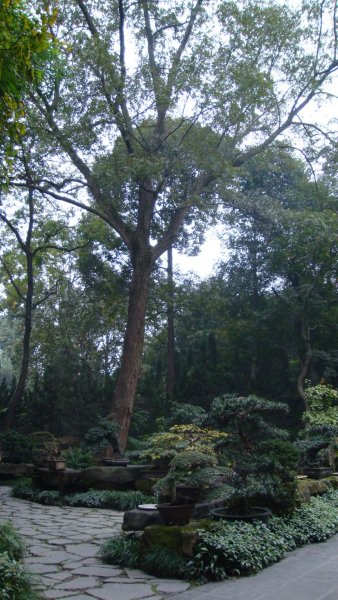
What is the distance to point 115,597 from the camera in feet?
12.8

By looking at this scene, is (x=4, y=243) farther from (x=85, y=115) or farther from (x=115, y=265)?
(x=85, y=115)

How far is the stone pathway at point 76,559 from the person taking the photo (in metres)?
4.05

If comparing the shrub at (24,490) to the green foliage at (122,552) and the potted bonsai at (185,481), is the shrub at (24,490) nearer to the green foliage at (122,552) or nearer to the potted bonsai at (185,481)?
the green foliage at (122,552)

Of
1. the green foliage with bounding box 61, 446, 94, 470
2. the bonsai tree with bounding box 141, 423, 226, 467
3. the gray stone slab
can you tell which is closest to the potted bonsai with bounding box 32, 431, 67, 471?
the green foliage with bounding box 61, 446, 94, 470

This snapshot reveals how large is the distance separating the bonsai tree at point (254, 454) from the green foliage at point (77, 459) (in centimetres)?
488

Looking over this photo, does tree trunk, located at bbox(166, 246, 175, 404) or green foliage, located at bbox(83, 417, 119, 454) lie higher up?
tree trunk, located at bbox(166, 246, 175, 404)

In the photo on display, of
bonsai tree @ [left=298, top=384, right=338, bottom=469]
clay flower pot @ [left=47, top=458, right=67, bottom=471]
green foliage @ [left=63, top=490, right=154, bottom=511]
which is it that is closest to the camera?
green foliage @ [left=63, top=490, right=154, bottom=511]

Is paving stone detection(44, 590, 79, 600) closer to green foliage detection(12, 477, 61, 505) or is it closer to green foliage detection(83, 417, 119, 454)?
green foliage detection(12, 477, 61, 505)

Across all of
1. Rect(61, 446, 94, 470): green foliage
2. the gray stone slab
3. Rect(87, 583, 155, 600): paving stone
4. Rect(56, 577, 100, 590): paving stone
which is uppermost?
Rect(61, 446, 94, 470): green foliage

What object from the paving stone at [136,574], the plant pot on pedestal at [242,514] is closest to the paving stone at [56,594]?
the paving stone at [136,574]

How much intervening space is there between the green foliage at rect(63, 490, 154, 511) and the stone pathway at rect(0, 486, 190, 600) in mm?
206

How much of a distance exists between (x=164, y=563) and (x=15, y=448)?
8161 mm

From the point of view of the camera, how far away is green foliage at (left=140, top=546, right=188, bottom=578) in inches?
178

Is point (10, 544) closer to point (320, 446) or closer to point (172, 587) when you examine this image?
point (172, 587)
